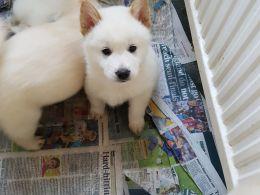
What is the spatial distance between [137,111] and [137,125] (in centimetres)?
6

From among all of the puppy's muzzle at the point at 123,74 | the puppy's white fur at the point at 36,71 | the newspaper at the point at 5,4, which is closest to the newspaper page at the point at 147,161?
the puppy's white fur at the point at 36,71

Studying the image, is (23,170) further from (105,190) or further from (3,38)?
(3,38)

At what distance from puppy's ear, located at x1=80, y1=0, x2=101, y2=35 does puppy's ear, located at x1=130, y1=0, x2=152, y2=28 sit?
10 cm

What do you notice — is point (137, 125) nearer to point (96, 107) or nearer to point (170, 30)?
point (96, 107)

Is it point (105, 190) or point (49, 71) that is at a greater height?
point (49, 71)

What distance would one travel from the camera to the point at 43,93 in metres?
1.09

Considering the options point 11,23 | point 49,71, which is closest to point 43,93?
point 49,71

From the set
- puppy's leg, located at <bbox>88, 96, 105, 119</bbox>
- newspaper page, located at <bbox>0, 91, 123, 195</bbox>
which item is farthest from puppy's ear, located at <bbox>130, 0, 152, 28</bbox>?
newspaper page, located at <bbox>0, 91, 123, 195</bbox>

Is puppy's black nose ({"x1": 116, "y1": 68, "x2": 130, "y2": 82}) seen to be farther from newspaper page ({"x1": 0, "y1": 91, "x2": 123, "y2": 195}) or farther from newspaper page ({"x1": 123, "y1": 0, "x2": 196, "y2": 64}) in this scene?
newspaper page ({"x1": 123, "y1": 0, "x2": 196, "y2": 64})

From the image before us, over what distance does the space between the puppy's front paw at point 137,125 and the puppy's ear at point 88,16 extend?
0.41 metres

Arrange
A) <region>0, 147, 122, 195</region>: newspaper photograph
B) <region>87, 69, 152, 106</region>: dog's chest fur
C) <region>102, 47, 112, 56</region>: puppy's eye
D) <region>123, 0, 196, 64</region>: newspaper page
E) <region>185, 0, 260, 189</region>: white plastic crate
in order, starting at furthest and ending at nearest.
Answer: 1. <region>123, 0, 196, 64</region>: newspaper page
2. <region>0, 147, 122, 195</region>: newspaper photograph
3. <region>87, 69, 152, 106</region>: dog's chest fur
4. <region>102, 47, 112, 56</region>: puppy's eye
5. <region>185, 0, 260, 189</region>: white plastic crate

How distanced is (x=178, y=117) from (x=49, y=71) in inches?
21.2

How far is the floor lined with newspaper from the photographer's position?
4.20 ft

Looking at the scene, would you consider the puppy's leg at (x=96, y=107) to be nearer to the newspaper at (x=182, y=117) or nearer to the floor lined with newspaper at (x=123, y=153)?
the floor lined with newspaper at (x=123, y=153)
